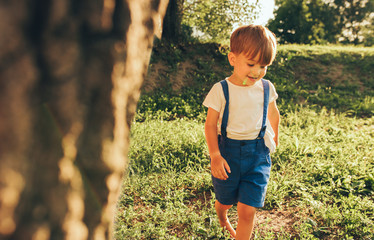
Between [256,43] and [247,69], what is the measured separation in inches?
7.9

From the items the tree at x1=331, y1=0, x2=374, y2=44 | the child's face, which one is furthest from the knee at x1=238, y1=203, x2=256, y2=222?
the tree at x1=331, y1=0, x2=374, y2=44

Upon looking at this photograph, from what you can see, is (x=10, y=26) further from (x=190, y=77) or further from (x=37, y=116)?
(x=190, y=77)

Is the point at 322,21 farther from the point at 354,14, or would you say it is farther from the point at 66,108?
the point at 66,108


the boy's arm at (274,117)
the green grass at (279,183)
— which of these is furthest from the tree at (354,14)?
the boy's arm at (274,117)

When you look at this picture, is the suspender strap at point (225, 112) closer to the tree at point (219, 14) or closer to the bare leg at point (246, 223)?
the bare leg at point (246, 223)

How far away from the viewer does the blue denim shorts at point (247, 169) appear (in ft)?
6.95

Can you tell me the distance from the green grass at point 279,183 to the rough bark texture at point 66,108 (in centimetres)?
198

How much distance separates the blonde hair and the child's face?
36mm

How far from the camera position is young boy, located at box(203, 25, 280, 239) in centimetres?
205

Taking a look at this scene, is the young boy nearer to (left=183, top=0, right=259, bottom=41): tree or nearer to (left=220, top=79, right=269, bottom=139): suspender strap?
(left=220, top=79, right=269, bottom=139): suspender strap

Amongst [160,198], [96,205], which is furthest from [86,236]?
[160,198]

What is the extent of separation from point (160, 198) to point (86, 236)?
2.41 metres

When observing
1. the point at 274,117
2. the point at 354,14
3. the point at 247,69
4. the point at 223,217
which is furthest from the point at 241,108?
the point at 354,14

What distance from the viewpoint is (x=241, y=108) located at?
7.17ft
